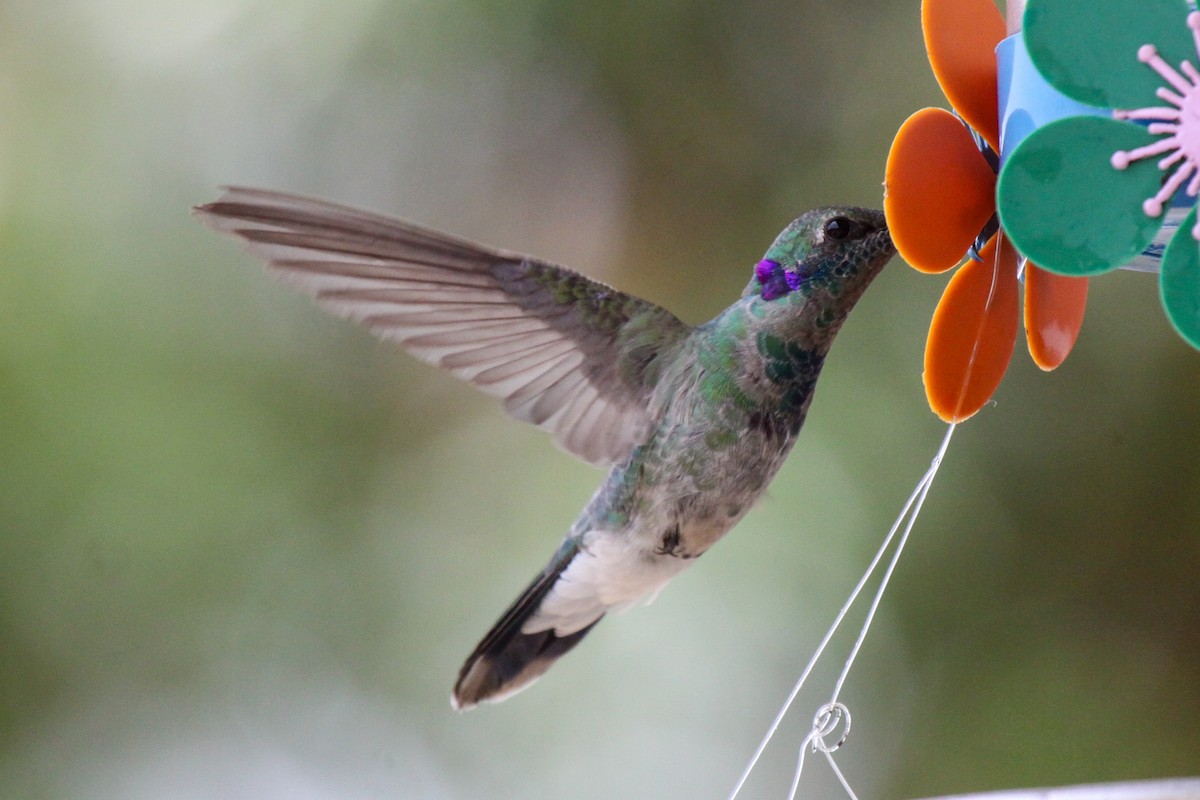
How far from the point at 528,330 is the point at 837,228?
0.39 metres

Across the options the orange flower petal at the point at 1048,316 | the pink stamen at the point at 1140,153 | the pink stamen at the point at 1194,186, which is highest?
the pink stamen at the point at 1140,153

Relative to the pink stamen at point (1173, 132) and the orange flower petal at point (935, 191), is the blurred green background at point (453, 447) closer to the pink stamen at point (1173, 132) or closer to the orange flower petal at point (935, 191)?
the orange flower petal at point (935, 191)

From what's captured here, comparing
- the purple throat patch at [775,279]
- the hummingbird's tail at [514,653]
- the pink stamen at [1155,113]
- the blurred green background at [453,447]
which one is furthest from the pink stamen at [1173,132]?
the blurred green background at [453,447]

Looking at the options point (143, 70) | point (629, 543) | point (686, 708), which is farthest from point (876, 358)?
point (143, 70)

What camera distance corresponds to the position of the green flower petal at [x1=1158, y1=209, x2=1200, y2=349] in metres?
0.74

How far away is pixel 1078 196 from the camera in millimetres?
771

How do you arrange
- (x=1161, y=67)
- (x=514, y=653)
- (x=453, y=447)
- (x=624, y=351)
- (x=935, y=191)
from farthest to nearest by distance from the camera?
(x=453, y=447), (x=514, y=653), (x=624, y=351), (x=935, y=191), (x=1161, y=67)

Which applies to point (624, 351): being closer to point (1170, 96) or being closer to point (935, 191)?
point (935, 191)

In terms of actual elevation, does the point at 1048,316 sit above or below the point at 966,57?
below

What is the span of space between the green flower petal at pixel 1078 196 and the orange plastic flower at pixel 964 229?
13 cm

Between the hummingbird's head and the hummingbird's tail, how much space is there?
488 millimetres

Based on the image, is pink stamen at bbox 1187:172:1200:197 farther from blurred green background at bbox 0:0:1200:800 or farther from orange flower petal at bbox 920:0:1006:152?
blurred green background at bbox 0:0:1200:800

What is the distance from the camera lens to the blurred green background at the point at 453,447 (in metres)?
2.20

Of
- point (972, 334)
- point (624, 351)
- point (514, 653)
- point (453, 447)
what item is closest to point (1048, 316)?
point (972, 334)
